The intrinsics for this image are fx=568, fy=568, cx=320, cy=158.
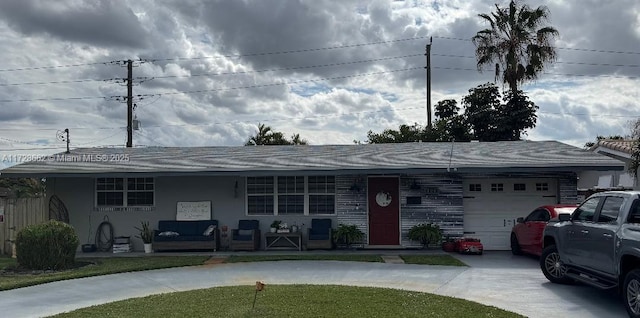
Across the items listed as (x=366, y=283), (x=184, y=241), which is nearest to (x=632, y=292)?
(x=366, y=283)

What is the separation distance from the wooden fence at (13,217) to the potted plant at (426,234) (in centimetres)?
1123

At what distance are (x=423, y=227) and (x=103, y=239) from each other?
9.67 m

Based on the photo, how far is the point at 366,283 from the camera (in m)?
11.0

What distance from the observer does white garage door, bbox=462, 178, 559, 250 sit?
16.6 metres

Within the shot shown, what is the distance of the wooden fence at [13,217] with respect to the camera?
55.5 ft

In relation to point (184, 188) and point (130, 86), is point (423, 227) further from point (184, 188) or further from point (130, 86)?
point (130, 86)

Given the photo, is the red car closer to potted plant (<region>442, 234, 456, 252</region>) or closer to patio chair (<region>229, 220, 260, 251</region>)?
potted plant (<region>442, 234, 456, 252</region>)

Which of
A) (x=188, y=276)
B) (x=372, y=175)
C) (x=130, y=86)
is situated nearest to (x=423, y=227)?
(x=372, y=175)

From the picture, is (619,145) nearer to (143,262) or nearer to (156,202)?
(156,202)

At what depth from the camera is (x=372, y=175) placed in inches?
662

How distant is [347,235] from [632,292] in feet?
30.2

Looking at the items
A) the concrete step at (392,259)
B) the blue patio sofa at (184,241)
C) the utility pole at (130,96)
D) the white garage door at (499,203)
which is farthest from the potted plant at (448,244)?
the utility pole at (130,96)

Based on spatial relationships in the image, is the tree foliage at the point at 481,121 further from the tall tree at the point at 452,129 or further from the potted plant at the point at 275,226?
the potted plant at the point at 275,226

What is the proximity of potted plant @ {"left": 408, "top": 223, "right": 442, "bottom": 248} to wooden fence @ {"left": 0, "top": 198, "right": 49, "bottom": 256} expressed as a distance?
11.2 metres
